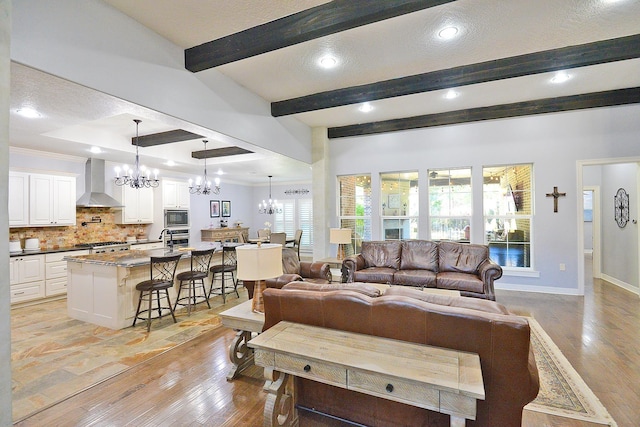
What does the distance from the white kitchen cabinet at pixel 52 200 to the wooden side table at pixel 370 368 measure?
5.76m

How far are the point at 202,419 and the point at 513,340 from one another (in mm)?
2130

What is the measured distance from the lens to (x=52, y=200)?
5316 millimetres

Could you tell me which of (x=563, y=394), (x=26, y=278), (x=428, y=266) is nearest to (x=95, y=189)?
(x=26, y=278)

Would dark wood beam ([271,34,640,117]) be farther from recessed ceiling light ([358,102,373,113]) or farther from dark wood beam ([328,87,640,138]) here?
dark wood beam ([328,87,640,138])

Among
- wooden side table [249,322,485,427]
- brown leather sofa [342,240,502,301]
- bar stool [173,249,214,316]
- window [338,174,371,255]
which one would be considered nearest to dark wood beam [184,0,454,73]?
wooden side table [249,322,485,427]

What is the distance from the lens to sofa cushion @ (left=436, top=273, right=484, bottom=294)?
405 cm

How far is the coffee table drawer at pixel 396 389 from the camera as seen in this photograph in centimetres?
136

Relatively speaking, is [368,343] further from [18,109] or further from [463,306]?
[18,109]

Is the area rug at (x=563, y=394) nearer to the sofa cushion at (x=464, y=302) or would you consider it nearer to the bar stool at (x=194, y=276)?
the sofa cushion at (x=464, y=302)

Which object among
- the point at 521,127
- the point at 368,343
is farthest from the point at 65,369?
the point at 521,127

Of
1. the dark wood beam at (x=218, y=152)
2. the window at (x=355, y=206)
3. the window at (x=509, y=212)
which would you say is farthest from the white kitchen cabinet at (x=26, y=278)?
the window at (x=509, y=212)

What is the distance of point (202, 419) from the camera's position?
81.8 inches

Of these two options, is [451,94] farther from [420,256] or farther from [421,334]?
[421,334]

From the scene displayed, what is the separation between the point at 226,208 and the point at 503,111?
8.44 meters
